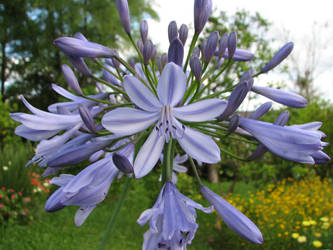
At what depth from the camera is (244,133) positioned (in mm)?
1511

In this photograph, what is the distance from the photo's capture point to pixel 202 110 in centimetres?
129

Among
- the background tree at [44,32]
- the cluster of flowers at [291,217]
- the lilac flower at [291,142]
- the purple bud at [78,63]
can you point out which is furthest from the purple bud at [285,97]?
the background tree at [44,32]

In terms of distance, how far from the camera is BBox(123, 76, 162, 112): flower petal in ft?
3.92

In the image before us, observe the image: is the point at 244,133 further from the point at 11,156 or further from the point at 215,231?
the point at 11,156

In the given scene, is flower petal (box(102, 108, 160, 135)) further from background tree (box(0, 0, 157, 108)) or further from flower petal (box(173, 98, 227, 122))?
background tree (box(0, 0, 157, 108))

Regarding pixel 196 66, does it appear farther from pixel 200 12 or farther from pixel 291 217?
pixel 291 217

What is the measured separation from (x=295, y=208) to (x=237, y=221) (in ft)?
18.7

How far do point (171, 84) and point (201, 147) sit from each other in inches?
12.5

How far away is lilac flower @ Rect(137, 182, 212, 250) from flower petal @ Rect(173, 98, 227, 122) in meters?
0.33

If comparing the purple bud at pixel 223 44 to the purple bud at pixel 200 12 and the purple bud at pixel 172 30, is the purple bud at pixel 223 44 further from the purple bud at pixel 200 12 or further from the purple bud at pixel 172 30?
the purple bud at pixel 172 30

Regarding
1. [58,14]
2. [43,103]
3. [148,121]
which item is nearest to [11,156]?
[148,121]

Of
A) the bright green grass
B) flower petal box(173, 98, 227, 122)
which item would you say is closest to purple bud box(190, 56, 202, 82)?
flower petal box(173, 98, 227, 122)

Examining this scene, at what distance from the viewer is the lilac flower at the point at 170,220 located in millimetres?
1183

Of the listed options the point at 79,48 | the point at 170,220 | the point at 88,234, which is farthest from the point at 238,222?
the point at 88,234
